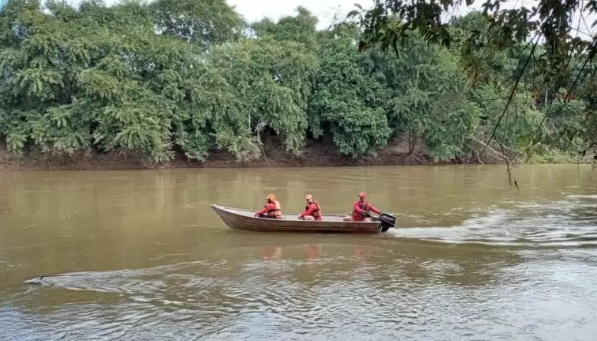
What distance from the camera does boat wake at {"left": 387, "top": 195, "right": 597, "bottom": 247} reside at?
39.7 feet

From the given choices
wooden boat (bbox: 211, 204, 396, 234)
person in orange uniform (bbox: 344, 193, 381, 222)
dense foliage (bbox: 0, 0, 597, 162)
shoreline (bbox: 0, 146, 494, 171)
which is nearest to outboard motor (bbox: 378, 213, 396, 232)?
wooden boat (bbox: 211, 204, 396, 234)

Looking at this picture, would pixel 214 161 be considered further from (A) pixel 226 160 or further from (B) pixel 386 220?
Result: (B) pixel 386 220

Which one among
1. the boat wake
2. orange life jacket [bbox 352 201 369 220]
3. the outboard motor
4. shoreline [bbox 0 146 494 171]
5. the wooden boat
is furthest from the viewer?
shoreline [bbox 0 146 494 171]

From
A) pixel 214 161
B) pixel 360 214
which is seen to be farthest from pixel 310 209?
pixel 214 161

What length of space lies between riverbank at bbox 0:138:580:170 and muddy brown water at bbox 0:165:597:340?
1074 cm

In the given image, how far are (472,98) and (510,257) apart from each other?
71.1 feet

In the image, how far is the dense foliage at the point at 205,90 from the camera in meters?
27.3

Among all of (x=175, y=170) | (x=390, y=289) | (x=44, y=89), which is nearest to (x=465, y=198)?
(x=390, y=289)

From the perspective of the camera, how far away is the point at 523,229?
13438 mm

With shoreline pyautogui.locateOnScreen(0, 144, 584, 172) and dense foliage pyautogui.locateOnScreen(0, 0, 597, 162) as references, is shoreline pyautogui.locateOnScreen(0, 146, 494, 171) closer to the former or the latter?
shoreline pyautogui.locateOnScreen(0, 144, 584, 172)

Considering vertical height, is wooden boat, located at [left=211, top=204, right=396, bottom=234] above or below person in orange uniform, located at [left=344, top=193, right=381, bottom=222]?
below

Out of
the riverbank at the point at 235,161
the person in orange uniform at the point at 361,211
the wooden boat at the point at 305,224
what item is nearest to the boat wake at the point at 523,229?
the wooden boat at the point at 305,224

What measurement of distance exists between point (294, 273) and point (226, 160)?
2224 centimetres

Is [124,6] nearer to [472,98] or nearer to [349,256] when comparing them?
[472,98]
